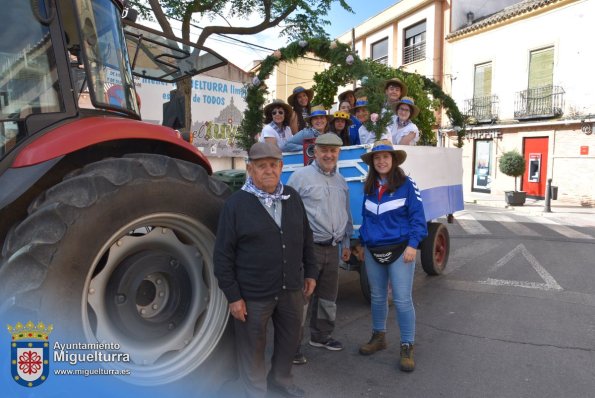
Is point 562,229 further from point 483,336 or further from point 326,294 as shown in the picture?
point 326,294

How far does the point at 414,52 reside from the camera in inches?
962

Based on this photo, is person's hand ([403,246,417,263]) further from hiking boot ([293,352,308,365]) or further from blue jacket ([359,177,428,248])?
hiking boot ([293,352,308,365])

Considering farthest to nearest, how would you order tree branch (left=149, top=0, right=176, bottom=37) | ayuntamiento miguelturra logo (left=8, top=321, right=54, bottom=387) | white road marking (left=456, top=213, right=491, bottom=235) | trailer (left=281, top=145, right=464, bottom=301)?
white road marking (left=456, top=213, right=491, bottom=235) → tree branch (left=149, top=0, right=176, bottom=37) → trailer (left=281, top=145, right=464, bottom=301) → ayuntamiento miguelturra logo (left=8, top=321, right=54, bottom=387)

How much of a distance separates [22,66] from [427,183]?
4.23 meters

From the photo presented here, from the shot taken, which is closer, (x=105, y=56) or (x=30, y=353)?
(x=30, y=353)

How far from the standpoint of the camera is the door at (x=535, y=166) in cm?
1841

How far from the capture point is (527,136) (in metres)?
19.0

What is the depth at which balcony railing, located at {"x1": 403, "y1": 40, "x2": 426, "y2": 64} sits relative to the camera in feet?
78.0

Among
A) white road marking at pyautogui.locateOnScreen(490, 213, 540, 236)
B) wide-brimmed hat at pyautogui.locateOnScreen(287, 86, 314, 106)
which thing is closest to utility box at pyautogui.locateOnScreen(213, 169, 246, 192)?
wide-brimmed hat at pyautogui.locateOnScreen(287, 86, 314, 106)

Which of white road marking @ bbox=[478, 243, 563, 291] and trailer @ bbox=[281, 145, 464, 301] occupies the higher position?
trailer @ bbox=[281, 145, 464, 301]

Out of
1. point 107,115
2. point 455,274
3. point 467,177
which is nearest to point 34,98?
point 107,115

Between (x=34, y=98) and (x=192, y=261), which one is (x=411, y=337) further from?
(x=34, y=98)

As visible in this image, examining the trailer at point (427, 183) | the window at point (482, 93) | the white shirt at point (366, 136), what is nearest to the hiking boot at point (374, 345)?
the trailer at point (427, 183)

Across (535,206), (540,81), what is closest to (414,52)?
(540,81)
